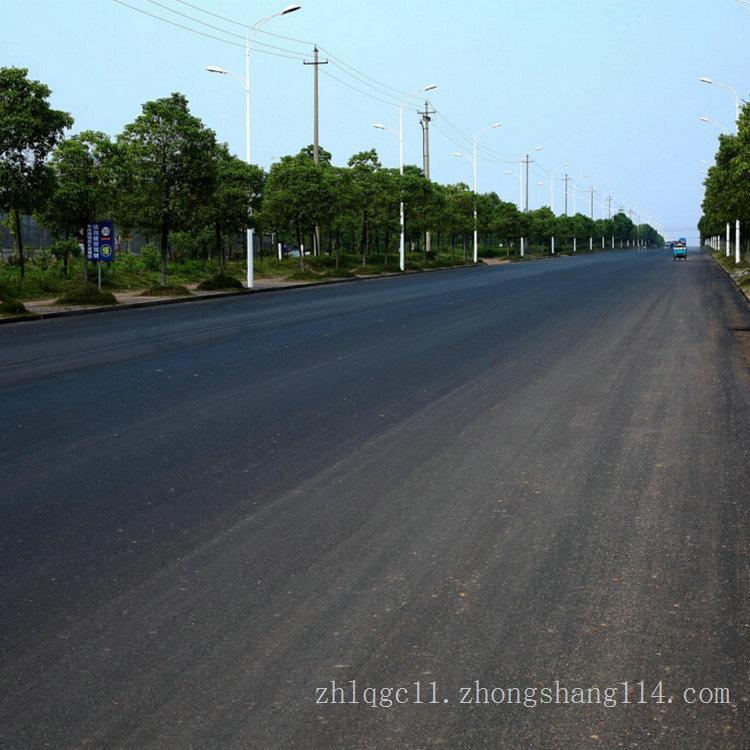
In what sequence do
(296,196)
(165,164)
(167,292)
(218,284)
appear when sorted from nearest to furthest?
(167,292) → (165,164) → (218,284) → (296,196)

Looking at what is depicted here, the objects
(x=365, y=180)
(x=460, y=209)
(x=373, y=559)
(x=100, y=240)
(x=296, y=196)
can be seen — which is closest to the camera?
(x=373, y=559)

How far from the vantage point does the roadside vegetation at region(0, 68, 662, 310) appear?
2647 centimetres

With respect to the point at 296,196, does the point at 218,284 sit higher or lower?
lower

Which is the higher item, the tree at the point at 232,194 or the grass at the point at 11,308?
the tree at the point at 232,194

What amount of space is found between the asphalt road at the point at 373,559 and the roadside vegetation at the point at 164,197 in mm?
16614

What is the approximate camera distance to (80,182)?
98.0 ft

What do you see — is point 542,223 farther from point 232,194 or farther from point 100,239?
point 100,239

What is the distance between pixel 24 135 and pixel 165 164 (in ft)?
26.9

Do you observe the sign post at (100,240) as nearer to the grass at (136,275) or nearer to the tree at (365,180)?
the grass at (136,275)

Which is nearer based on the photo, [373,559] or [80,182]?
[373,559]

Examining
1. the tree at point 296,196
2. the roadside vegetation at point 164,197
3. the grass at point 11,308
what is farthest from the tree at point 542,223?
the grass at point 11,308

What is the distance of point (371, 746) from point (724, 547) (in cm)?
283

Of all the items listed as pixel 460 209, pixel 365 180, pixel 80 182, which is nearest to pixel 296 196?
pixel 365 180

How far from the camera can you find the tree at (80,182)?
96.2 ft
